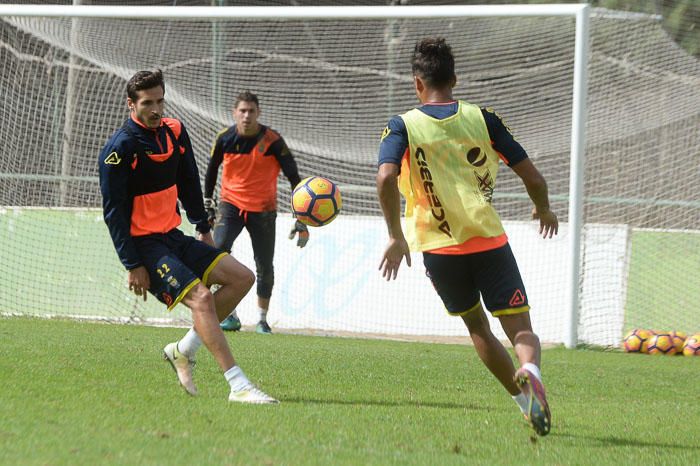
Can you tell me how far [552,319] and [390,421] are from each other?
7153 mm

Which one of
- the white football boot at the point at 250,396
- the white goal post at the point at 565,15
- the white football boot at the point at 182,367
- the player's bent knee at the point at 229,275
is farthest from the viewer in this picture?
the white goal post at the point at 565,15

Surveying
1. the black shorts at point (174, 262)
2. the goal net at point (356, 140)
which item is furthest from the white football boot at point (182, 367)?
the goal net at point (356, 140)

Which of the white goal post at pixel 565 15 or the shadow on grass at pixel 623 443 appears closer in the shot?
the shadow on grass at pixel 623 443

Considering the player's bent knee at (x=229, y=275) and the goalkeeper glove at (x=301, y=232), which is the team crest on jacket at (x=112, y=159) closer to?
the player's bent knee at (x=229, y=275)

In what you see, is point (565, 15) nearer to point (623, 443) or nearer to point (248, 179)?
point (248, 179)

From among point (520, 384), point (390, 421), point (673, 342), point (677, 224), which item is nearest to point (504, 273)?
point (520, 384)

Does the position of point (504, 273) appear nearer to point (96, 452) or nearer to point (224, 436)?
point (224, 436)

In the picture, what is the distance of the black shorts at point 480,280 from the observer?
546 centimetres

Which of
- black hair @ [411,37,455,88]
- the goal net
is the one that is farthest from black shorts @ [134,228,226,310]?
the goal net

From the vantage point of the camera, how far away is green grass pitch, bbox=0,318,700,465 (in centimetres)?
458

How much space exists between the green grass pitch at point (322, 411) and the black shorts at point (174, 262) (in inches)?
23.7

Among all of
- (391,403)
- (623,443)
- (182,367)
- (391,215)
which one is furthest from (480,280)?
(182,367)

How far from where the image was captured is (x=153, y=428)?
496 cm

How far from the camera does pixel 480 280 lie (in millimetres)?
5547
